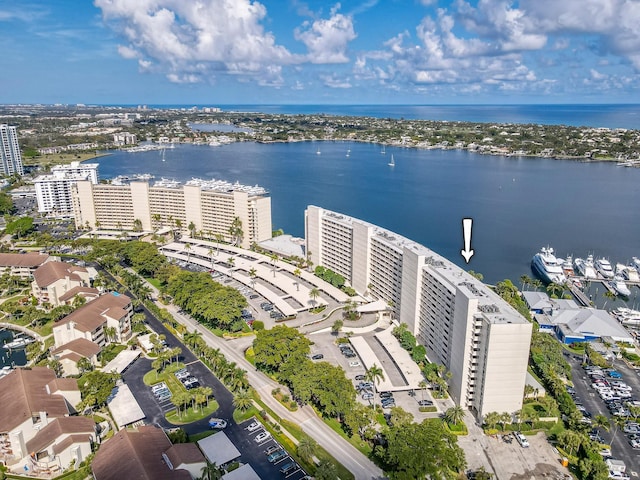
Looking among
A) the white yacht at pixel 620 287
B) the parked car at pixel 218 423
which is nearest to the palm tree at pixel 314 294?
the parked car at pixel 218 423

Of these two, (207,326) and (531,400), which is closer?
(531,400)

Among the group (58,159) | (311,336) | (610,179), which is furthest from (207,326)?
(58,159)

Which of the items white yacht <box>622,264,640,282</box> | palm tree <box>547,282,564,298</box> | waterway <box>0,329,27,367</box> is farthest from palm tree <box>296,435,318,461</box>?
white yacht <box>622,264,640,282</box>

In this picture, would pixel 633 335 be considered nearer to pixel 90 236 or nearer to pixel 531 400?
pixel 531 400

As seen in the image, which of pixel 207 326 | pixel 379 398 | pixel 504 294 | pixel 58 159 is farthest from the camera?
pixel 58 159

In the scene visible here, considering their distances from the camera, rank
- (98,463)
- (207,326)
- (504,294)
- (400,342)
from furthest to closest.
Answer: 1. (504,294)
2. (207,326)
3. (400,342)
4. (98,463)

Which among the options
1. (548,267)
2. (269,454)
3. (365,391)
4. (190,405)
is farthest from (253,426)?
(548,267)

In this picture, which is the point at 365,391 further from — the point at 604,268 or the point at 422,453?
the point at 604,268

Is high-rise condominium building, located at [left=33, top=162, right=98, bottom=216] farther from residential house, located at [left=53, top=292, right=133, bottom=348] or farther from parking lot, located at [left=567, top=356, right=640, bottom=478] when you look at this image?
parking lot, located at [left=567, top=356, right=640, bottom=478]
